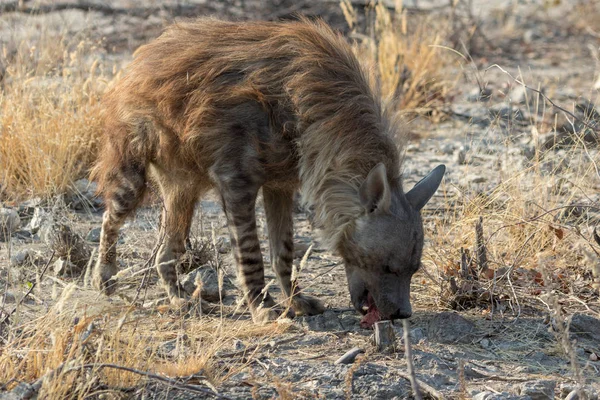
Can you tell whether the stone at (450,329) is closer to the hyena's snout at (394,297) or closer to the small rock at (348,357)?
the hyena's snout at (394,297)

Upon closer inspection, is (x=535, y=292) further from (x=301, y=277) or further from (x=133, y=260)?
(x=133, y=260)

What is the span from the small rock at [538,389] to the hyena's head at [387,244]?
91 cm

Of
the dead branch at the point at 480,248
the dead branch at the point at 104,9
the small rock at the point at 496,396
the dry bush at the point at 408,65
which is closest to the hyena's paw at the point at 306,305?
the dead branch at the point at 480,248

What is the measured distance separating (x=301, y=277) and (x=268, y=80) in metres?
1.67

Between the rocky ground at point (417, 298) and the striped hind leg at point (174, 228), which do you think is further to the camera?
the striped hind leg at point (174, 228)

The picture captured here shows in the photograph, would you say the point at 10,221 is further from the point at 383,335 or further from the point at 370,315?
the point at 383,335

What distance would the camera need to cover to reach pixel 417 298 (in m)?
6.23

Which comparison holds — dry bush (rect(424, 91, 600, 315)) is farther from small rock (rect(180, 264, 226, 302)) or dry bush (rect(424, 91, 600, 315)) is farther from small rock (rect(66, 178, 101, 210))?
small rock (rect(66, 178, 101, 210))

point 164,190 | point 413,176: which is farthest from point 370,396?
point 413,176

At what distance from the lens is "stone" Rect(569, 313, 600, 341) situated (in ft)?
18.4

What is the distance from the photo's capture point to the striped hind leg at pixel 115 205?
6.21 meters

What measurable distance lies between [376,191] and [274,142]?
74 cm

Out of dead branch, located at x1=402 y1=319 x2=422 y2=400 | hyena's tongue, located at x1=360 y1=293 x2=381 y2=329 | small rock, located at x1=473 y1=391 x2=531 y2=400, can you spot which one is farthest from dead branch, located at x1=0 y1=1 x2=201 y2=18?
dead branch, located at x1=402 y1=319 x2=422 y2=400

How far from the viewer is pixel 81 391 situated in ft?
13.3
